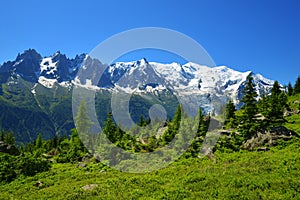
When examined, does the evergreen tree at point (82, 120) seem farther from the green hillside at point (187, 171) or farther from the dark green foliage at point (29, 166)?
the dark green foliage at point (29, 166)

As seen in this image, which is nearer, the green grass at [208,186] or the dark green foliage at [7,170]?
the green grass at [208,186]

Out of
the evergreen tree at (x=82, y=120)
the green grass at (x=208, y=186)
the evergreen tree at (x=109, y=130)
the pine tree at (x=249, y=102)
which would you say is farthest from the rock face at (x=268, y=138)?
the evergreen tree at (x=82, y=120)

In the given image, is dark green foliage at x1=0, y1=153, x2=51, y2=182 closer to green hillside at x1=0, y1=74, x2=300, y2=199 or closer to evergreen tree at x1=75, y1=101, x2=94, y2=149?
green hillside at x1=0, y1=74, x2=300, y2=199

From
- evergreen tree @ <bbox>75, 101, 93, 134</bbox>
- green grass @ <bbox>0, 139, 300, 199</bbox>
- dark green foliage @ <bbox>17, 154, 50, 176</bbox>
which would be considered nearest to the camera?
green grass @ <bbox>0, 139, 300, 199</bbox>

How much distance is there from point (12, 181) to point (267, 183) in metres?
29.4

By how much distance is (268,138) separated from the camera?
37.7m

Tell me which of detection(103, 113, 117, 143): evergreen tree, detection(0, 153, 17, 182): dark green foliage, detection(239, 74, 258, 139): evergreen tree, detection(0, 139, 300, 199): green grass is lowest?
detection(0, 153, 17, 182): dark green foliage

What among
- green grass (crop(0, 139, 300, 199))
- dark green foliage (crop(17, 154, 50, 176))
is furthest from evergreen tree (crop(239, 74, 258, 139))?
dark green foliage (crop(17, 154, 50, 176))

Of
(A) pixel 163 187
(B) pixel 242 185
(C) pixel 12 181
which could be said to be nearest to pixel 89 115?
(C) pixel 12 181

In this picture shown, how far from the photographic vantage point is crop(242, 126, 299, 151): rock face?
3700cm

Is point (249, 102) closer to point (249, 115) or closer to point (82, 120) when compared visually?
point (249, 115)

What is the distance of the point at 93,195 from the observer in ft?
70.1

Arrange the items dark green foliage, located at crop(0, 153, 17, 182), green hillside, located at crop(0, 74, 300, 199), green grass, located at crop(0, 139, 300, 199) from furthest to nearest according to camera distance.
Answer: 1. dark green foliage, located at crop(0, 153, 17, 182)
2. green hillside, located at crop(0, 74, 300, 199)
3. green grass, located at crop(0, 139, 300, 199)

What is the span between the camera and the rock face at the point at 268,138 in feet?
121
